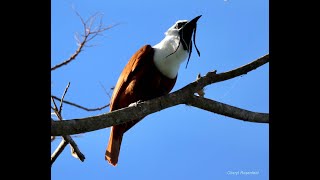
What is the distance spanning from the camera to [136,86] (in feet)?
11.4

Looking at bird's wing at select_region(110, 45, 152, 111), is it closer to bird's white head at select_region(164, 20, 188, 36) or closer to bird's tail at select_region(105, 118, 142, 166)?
bird's tail at select_region(105, 118, 142, 166)

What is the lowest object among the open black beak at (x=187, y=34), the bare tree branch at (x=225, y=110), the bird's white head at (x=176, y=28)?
the bare tree branch at (x=225, y=110)

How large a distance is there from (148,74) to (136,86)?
0.50 ft

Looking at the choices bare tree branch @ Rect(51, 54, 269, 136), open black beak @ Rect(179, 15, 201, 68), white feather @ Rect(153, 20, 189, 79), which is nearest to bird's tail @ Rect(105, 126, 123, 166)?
white feather @ Rect(153, 20, 189, 79)

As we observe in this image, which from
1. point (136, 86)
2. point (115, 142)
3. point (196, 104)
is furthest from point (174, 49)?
point (196, 104)

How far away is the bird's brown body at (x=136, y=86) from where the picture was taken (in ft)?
11.4

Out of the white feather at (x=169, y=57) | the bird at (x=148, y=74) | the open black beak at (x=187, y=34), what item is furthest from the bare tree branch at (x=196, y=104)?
the open black beak at (x=187, y=34)

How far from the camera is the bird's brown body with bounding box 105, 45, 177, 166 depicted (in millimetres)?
3488

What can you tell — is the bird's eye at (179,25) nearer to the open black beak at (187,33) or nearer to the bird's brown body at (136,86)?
the open black beak at (187,33)

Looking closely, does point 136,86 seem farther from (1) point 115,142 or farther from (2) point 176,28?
(2) point 176,28
